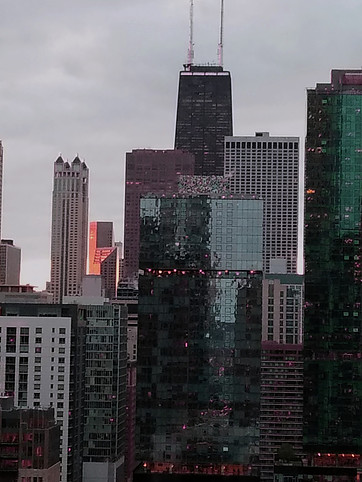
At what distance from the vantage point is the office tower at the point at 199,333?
18375 centimetres

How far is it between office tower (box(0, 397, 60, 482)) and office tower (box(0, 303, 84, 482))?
4513cm

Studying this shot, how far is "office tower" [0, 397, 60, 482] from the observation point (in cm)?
13150

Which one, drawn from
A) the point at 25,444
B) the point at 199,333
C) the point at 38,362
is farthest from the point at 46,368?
the point at 25,444

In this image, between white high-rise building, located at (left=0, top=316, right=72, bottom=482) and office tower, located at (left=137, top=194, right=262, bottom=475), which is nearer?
white high-rise building, located at (left=0, top=316, right=72, bottom=482)

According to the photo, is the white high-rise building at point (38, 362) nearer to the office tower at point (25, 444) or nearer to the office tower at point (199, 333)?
the office tower at point (199, 333)

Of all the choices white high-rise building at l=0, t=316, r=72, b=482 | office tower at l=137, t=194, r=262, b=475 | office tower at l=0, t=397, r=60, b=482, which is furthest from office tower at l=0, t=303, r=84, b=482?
office tower at l=0, t=397, r=60, b=482

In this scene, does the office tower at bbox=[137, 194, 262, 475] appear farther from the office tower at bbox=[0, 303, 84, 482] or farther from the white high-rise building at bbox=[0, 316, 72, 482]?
the white high-rise building at bbox=[0, 316, 72, 482]

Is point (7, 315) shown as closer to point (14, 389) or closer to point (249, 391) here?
point (14, 389)

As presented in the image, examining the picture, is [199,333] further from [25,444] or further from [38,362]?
[25,444]

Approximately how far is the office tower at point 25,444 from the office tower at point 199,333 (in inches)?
2013

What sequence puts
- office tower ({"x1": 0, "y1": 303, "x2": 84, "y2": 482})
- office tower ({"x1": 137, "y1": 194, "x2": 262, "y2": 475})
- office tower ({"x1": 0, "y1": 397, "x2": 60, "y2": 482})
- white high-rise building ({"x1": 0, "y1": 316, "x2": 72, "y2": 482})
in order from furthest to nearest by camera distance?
office tower ({"x1": 137, "y1": 194, "x2": 262, "y2": 475})
white high-rise building ({"x1": 0, "y1": 316, "x2": 72, "y2": 482})
office tower ({"x1": 0, "y1": 303, "x2": 84, "y2": 482})
office tower ({"x1": 0, "y1": 397, "x2": 60, "y2": 482})

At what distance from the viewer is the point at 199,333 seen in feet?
623

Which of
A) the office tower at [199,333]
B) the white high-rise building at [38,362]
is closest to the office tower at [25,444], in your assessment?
the white high-rise building at [38,362]

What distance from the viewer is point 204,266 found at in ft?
630
